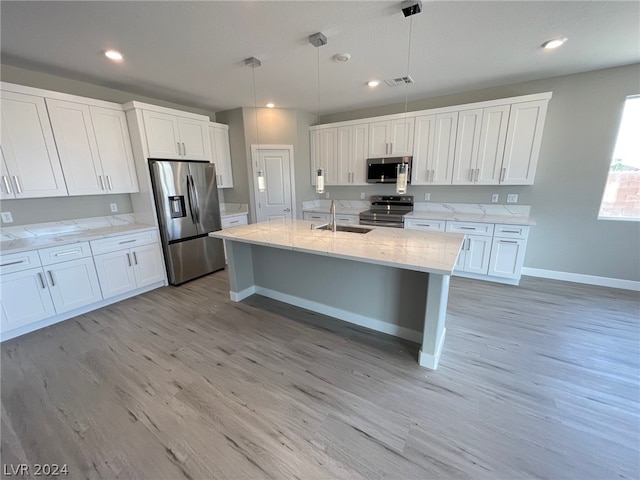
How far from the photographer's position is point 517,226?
3.33 m

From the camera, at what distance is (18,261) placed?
2.47 meters

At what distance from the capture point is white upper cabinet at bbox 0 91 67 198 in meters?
2.53

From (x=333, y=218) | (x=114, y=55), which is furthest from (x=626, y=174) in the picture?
(x=114, y=55)

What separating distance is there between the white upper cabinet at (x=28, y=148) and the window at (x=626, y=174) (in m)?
6.65

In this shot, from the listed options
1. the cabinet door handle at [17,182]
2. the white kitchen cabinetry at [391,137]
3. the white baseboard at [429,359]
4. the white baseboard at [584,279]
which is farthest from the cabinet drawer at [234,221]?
the white baseboard at [584,279]

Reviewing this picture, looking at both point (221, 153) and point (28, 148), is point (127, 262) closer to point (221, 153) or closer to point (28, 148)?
point (28, 148)

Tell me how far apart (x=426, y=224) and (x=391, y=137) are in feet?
5.08

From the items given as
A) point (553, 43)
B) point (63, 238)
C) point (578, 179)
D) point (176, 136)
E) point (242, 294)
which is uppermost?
point (553, 43)

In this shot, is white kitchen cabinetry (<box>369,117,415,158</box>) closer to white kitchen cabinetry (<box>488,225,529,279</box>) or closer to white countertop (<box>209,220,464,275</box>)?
white kitchen cabinetry (<box>488,225,529,279</box>)

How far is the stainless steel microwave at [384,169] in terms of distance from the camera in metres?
4.21

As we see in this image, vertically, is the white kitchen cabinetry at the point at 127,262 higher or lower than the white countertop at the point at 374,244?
lower

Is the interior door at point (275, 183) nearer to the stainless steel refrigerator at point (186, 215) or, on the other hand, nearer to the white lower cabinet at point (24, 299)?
the stainless steel refrigerator at point (186, 215)

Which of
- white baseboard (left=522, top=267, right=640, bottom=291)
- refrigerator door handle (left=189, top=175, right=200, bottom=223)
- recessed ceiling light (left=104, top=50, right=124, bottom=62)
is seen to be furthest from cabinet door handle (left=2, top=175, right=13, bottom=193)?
white baseboard (left=522, top=267, right=640, bottom=291)

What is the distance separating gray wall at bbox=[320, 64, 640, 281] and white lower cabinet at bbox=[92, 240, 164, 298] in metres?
5.08
